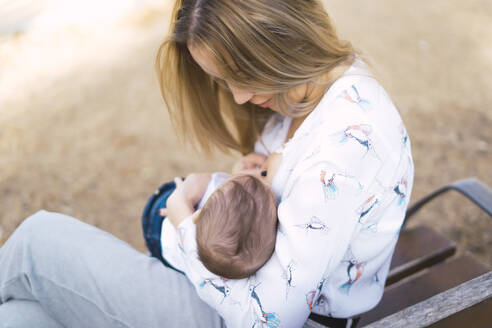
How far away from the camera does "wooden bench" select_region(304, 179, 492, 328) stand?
1141mm

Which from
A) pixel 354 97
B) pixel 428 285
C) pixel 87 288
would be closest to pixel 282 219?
pixel 354 97

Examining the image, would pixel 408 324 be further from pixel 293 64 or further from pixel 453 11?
pixel 453 11

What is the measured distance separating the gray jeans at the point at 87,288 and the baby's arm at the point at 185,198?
0.19 metres

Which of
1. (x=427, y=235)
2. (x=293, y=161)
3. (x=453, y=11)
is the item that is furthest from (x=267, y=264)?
(x=453, y=11)

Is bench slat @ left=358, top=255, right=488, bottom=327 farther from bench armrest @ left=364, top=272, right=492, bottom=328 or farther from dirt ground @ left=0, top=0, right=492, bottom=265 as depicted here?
dirt ground @ left=0, top=0, right=492, bottom=265

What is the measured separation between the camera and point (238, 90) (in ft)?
4.75

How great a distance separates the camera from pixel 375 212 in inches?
52.3

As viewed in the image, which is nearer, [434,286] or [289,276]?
[289,276]

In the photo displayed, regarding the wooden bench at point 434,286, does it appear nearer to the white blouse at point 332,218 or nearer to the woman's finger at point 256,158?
the white blouse at point 332,218

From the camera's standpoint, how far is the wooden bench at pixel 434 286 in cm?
114

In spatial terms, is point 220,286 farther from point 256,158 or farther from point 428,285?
point 428,285

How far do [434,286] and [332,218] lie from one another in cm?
84

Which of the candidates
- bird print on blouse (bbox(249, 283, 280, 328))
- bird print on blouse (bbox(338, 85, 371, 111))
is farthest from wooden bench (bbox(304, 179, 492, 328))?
bird print on blouse (bbox(338, 85, 371, 111))

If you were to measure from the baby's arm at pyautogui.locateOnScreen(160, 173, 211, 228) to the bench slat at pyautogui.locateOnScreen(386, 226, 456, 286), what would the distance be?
90 centimetres
